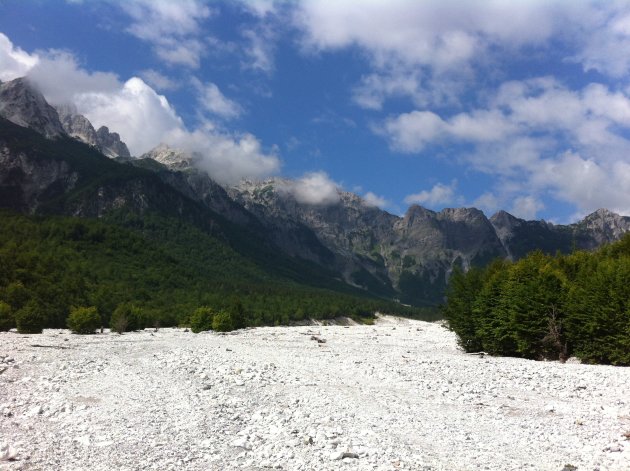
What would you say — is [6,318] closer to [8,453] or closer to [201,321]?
[201,321]

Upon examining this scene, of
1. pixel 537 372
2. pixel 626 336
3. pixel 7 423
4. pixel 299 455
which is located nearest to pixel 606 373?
pixel 537 372

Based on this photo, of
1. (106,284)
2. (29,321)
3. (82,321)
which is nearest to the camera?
(29,321)

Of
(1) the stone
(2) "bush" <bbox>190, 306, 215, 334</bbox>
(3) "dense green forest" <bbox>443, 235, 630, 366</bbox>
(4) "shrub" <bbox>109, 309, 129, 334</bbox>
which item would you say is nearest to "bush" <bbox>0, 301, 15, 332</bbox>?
(4) "shrub" <bbox>109, 309, 129, 334</bbox>

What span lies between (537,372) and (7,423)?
94.4 feet

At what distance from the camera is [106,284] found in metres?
122

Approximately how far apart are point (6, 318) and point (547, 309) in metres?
68.7

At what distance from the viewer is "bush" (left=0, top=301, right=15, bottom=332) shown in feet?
207

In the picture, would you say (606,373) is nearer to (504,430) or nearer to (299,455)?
(504,430)

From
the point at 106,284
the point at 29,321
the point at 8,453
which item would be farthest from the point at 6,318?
the point at 8,453

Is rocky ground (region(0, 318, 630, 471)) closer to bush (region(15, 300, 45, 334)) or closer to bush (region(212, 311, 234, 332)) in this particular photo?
bush (region(15, 300, 45, 334))

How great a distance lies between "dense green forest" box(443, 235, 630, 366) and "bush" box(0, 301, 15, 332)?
198ft

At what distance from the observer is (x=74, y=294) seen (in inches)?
3757

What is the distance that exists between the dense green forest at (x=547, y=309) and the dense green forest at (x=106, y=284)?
56.8 meters

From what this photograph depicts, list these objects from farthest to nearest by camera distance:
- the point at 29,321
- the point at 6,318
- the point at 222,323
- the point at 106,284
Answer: the point at 106,284
the point at 222,323
the point at 6,318
the point at 29,321
